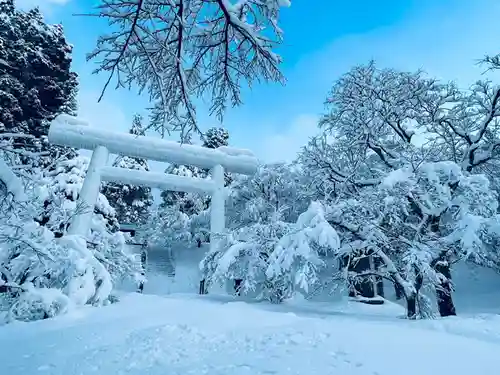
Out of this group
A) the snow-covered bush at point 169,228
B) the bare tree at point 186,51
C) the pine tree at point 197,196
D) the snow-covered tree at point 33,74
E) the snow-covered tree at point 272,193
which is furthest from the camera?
the pine tree at point 197,196

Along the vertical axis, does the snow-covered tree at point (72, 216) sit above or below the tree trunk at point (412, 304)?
above

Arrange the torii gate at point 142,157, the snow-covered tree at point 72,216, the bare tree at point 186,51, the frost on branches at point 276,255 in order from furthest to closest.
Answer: the torii gate at point 142,157 < the snow-covered tree at point 72,216 < the frost on branches at point 276,255 < the bare tree at point 186,51

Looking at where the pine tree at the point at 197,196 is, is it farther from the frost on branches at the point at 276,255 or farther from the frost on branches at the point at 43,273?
the frost on branches at the point at 43,273

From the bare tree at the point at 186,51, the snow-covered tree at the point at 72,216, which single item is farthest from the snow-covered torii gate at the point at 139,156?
the bare tree at the point at 186,51

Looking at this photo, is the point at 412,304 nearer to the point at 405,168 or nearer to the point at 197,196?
the point at 405,168

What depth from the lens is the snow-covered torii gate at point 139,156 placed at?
8688mm

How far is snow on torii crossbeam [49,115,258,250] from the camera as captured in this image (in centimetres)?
870

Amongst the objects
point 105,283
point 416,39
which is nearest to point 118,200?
point 105,283

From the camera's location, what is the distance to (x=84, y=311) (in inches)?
213

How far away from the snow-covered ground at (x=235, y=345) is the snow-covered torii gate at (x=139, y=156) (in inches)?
148

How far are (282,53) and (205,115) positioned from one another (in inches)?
40.9

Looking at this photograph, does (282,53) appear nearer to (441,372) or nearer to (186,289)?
(441,372)

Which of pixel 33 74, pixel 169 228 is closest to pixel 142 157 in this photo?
pixel 169 228

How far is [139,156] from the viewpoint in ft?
30.9
